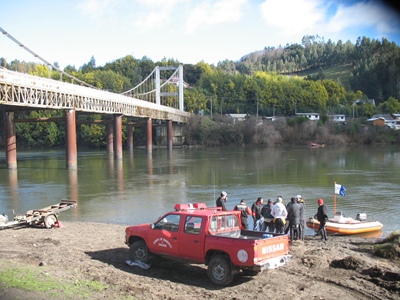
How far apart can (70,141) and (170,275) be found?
40348 mm

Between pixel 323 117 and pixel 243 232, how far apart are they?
99271 mm

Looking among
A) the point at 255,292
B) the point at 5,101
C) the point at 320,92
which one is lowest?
the point at 255,292

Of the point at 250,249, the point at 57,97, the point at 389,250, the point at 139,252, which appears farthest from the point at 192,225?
the point at 57,97

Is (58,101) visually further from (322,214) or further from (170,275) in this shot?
(170,275)

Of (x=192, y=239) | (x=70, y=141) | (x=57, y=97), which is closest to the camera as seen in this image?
(x=192, y=239)

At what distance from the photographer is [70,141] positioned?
49.2 meters

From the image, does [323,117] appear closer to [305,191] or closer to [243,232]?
[305,191]

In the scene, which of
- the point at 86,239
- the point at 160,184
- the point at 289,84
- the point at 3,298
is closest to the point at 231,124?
the point at 289,84

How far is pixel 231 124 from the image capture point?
105 m

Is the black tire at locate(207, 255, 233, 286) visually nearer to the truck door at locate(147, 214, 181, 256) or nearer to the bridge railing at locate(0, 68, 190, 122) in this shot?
the truck door at locate(147, 214, 181, 256)

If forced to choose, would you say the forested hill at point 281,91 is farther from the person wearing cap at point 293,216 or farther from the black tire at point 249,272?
the black tire at point 249,272

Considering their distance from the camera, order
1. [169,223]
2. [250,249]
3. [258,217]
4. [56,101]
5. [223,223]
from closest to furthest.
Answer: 1. [250,249]
2. [223,223]
3. [169,223]
4. [258,217]
5. [56,101]

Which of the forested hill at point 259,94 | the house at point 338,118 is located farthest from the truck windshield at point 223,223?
the house at point 338,118

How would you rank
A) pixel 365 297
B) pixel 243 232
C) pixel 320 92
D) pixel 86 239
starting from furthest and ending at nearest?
pixel 320 92, pixel 86 239, pixel 243 232, pixel 365 297
